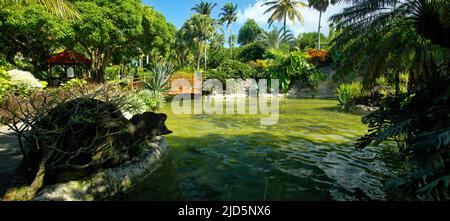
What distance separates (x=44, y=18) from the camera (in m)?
14.8

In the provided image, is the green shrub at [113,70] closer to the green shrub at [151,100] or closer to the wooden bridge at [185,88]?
the wooden bridge at [185,88]

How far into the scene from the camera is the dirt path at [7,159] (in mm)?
4734

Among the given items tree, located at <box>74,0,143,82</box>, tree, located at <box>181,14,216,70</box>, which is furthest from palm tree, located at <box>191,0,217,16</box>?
tree, located at <box>74,0,143,82</box>

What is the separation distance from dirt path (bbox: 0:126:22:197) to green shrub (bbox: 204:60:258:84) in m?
17.8

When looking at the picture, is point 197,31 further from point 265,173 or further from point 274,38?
point 265,173

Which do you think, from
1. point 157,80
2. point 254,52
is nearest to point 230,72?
point 157,80

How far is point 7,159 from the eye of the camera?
594 cm

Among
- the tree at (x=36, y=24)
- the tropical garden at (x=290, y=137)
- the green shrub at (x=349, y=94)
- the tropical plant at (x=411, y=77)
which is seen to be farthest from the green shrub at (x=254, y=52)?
the tropical plant at (x=411, y=77)

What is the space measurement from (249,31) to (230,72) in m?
46.9

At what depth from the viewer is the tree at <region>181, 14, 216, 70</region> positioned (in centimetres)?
3897

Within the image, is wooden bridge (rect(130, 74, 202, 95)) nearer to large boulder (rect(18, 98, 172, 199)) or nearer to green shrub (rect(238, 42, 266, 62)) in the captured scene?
large boulder (rect(18, 98, 172, 199))

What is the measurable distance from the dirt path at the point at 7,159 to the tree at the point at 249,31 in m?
63.8
